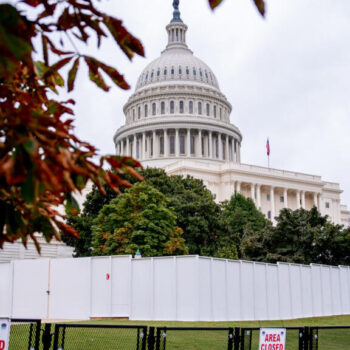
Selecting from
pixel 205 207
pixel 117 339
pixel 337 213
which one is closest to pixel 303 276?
pixel 205 207

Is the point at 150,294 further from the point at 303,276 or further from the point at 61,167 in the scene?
the point at 61,167

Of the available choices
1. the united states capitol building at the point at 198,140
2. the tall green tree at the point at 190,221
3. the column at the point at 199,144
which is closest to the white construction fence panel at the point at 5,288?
the tall green tree at the point at 190,221

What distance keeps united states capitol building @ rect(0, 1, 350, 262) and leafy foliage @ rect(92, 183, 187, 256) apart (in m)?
49.1

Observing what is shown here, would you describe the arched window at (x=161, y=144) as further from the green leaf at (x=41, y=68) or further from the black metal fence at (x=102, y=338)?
the green leaf at (x=41, y=68)

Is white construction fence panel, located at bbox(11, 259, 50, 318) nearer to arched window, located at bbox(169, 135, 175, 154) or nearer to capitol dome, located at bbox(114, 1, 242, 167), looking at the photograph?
capitol dome, located at bbox(114, 1, 242, 167)

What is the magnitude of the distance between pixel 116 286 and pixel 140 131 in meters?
88.7

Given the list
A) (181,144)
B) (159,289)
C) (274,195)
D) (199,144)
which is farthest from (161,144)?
(159,289)

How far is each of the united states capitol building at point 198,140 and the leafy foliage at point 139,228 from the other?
5035cm

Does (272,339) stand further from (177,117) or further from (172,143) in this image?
(172,143)

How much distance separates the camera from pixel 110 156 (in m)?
3.63

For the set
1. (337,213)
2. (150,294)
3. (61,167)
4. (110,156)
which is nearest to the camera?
(61,167)

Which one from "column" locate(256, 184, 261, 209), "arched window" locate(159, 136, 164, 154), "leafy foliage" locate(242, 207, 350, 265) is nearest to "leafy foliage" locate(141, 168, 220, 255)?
"leafy foliage" locate(242, 207, 350, 265)

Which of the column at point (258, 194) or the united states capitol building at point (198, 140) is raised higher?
the united states capitol building at point (198, 140)

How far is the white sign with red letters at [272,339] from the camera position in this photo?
9.28 metres
